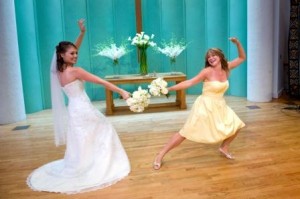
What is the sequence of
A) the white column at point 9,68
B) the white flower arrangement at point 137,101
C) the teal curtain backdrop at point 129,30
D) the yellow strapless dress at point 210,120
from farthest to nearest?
the teal curtain backdrop at point 129,30 → the white column at point 9,68 → the yellow strapless dress at point 210,120 → the white flower arrangement at point 137,101

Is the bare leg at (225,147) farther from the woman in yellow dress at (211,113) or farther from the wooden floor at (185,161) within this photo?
the woman in yellow dress at (211,113)

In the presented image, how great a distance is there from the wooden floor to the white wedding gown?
0.17 meters

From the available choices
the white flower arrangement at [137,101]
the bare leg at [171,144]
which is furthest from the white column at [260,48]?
the white flower arrangement at [137,101]

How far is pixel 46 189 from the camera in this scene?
3062mm

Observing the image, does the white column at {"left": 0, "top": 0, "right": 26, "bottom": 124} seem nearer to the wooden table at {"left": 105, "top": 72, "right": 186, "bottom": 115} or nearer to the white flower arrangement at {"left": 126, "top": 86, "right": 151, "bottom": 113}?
the wooden table at {"left": 105, "top": 72, "right": 186, "bottom": 115}

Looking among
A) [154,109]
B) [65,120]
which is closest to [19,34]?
[154,109]

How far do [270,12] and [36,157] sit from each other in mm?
4944

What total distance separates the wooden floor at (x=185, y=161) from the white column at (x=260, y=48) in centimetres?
83

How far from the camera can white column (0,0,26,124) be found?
18.2 feet

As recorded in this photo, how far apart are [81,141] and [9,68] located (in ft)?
10.3

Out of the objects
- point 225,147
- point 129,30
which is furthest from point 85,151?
point 129,30

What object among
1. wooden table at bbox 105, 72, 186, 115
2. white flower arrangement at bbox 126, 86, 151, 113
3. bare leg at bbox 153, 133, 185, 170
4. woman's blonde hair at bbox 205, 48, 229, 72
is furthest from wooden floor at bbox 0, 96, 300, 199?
woman's blonde hair at bbox 205, 48, 229, 72

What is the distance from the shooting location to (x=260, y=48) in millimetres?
6371

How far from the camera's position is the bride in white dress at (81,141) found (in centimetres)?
320
